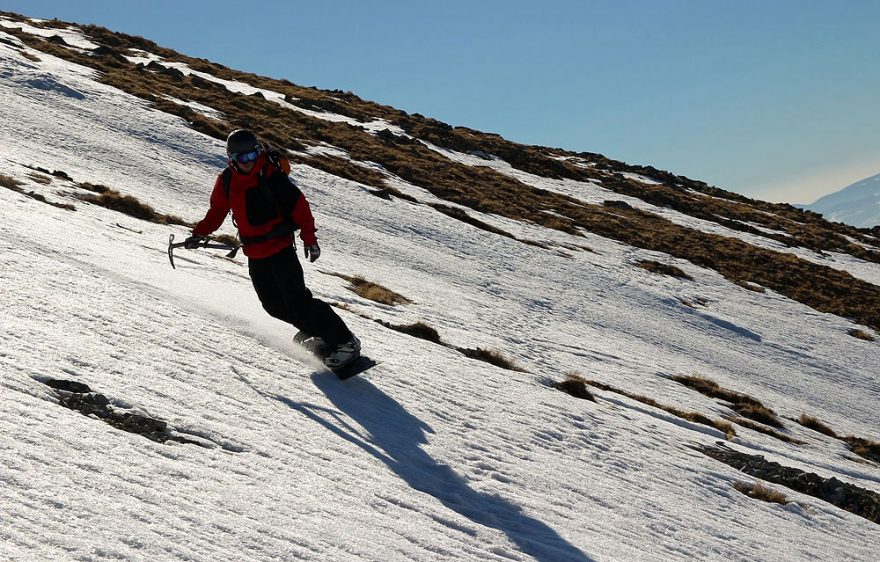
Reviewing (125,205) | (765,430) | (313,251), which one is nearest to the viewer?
(313,251)

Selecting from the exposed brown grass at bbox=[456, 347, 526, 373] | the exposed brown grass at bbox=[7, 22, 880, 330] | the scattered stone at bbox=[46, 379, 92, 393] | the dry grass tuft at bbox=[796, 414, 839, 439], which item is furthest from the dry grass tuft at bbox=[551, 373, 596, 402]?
the exposed brown grass at bbox=[7, 22, 880, 330]

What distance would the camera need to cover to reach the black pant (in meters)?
8.29

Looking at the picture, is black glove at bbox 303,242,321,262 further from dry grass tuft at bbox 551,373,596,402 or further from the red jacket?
dry grass tuft at bbox 551,373,596,402

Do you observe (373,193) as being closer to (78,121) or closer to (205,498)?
(78,121)

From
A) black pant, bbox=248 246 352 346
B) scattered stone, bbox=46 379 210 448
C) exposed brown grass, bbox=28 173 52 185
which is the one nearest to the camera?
scattered stone, bbox=46 379 210 448

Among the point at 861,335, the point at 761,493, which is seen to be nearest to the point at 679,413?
the point at 761,493

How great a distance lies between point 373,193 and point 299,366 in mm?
21847

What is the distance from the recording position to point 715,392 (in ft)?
58.4

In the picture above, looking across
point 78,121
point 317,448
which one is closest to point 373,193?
point 78,121

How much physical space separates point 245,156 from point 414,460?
3747mm

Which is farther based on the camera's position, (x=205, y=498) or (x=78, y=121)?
(x=78, y=121)

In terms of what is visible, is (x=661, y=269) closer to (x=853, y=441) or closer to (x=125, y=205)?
(x=853, y=441)

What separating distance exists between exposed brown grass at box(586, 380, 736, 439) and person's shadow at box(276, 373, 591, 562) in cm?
760

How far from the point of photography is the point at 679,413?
48.0ft
